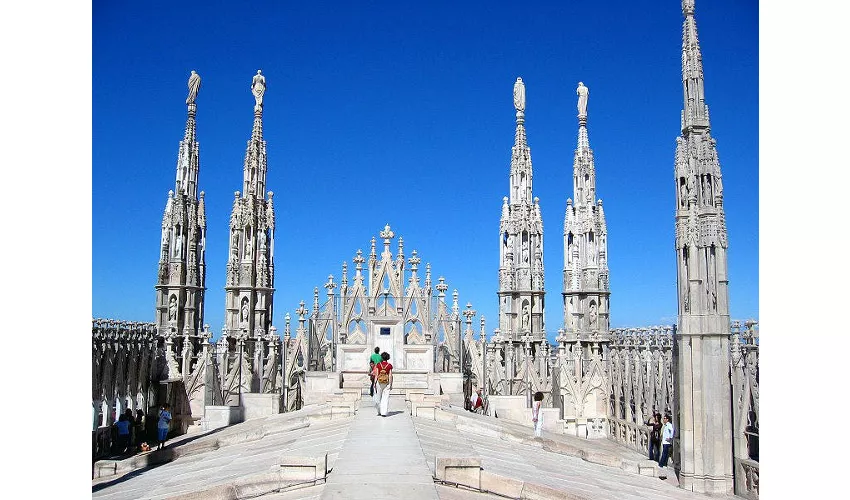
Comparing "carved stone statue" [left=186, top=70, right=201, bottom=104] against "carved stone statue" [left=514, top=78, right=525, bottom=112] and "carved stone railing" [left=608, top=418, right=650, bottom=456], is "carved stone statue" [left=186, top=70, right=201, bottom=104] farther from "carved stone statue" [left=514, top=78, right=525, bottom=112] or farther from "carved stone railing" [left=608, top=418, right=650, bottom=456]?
"carved stone railing" [left=608, top=418, right=650, bottom=456]

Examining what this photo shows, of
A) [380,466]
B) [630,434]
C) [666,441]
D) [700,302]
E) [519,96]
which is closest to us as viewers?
[380,466]

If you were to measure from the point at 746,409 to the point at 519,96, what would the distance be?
19121 millimetres

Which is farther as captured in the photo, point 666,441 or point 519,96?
point 519,96

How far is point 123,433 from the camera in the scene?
19125 mm

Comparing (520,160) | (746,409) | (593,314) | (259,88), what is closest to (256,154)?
(259,88)

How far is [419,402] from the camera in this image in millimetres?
18000

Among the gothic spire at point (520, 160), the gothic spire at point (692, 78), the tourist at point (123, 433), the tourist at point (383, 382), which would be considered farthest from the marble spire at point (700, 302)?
the tourist at point (123, 433)

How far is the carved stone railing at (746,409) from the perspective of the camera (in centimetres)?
1520

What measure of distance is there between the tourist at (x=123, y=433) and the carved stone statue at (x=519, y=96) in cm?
2052

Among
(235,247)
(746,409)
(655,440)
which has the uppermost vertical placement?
(235,247)

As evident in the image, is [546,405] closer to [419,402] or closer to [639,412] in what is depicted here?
[639,412]

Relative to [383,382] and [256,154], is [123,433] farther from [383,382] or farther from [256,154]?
[256,154]
